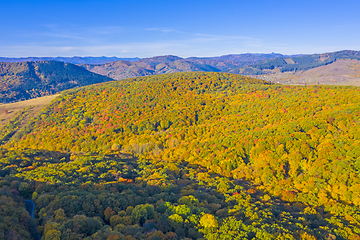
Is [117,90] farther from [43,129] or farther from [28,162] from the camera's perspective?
[28,162]

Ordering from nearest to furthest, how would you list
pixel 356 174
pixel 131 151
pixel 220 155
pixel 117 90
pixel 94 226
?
pixel 94 226, pixel 356 174, pixel 220 155, pixel 131 151, pixel 117 90

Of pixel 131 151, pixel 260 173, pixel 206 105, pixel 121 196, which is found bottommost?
pixel 131 151

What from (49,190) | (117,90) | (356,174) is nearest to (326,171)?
(356,174)

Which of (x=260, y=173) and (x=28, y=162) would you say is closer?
(x=260, y=173)

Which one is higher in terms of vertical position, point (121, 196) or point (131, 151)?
point (121, 196)

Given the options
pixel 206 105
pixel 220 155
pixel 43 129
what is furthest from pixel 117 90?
pixel 220 155

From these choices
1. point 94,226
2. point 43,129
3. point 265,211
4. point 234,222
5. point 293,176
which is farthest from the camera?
point 43,129
